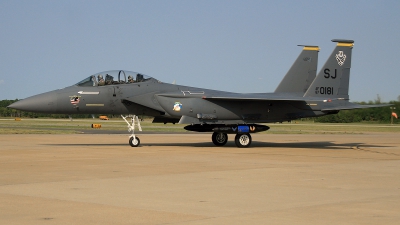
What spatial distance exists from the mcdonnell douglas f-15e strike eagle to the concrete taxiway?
15.2 ft

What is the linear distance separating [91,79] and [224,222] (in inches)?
559

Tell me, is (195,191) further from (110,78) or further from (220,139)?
(220,139)

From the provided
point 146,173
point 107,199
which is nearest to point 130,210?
point 107,199

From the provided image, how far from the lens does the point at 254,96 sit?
20922 mm

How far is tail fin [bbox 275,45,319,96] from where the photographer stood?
22.9m

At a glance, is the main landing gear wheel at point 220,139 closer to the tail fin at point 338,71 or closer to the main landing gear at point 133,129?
the main landing gear at point 133,129

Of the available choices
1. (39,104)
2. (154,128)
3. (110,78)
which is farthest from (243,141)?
(154,128)

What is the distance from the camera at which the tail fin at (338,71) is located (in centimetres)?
2208

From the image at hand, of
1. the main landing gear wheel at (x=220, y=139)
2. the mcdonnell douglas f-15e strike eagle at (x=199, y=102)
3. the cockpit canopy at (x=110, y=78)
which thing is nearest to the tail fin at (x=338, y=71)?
the mcdonnell douglas f-15e strike eagle at (x=199, y=102)

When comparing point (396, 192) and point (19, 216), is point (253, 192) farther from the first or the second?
point (19, 216)

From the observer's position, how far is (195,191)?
29.8 feet

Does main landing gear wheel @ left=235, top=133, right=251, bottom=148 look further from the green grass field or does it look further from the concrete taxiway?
the green grass field

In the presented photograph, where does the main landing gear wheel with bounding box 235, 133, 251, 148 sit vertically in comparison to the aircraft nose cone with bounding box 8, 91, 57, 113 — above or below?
below

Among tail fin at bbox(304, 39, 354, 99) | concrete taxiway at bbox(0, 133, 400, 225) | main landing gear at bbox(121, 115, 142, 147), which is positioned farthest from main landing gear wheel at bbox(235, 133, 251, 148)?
concrete taxiway at bbox(0, 133, 400, 225)
